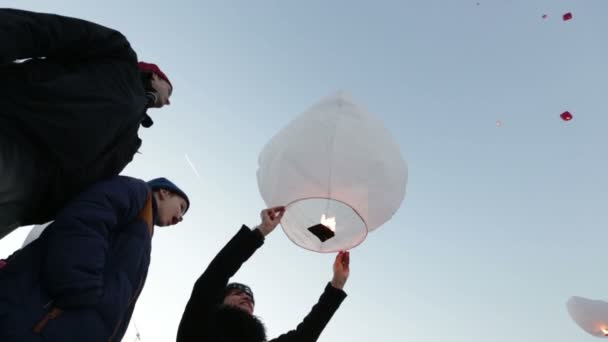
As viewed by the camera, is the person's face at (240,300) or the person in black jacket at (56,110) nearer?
the person in black jacket at (56,110)

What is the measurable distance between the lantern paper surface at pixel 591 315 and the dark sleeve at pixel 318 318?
5026 millimetres

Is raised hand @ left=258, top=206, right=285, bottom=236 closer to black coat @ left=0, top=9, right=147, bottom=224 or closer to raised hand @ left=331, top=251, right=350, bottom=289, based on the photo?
raised hand @ left=331, top=251, right=350, bottom=289

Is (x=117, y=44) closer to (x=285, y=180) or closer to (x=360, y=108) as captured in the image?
(x=285, y=180)

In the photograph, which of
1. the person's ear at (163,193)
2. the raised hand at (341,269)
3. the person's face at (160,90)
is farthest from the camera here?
the raised hand at (341,269)

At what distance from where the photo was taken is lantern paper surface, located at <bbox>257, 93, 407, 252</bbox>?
2709mm

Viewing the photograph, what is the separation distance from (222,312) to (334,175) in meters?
1.13

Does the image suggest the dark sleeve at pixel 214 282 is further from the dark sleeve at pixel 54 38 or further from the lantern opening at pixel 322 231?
the dark sleeve at pixel 54 38

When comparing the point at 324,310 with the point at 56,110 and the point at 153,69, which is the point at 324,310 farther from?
the point at 56,110

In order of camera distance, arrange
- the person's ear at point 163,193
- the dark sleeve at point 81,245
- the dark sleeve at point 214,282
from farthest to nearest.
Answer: the dark sleeve at point 214,282, the person's ear at point 163,193, the dark sleeve at point 81,245

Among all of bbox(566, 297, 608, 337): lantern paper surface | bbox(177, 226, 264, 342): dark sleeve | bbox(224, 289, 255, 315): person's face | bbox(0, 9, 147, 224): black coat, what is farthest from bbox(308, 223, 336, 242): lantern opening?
bbox(566, 297, 608, 337): lantern paper surface

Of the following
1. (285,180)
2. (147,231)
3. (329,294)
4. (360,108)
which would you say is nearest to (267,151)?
(285,180)

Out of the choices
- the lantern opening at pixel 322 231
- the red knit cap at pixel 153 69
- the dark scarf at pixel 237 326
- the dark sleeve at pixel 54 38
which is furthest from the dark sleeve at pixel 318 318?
the dark sleeve at pixel 54 38

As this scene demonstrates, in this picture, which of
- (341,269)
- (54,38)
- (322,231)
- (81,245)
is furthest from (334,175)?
(54,38)

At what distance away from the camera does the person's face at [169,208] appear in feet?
7.01
